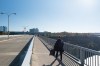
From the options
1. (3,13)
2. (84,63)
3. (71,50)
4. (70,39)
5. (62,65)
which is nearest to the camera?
(84,63)

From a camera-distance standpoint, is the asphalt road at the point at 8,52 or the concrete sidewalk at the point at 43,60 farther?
the asphalt road at the point at 8,52

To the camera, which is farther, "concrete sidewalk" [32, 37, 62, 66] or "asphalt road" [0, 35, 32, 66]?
"asphalt road" [0, 35, 32, 66]

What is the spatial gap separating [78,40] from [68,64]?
95346 mm

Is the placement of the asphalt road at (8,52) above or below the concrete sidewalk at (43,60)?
below

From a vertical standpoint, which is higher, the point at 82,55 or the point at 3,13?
the point at 3,13

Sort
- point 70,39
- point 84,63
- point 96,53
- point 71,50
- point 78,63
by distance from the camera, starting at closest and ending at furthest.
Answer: point 96,53, point 84,63, point 78,63, point 71,50, point 70,39

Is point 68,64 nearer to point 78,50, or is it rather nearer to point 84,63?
point 78,50

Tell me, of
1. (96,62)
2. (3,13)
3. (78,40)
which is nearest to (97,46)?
(78,40)

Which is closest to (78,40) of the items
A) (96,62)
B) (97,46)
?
(97,46)

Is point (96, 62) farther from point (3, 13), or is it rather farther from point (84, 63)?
point (3, 13)

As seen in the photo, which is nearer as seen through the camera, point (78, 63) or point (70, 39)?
point (78, 63)

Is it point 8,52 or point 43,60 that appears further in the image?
point 8,52

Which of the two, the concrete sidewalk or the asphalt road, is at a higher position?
the concrete sidewalk

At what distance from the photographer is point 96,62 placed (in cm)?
948
